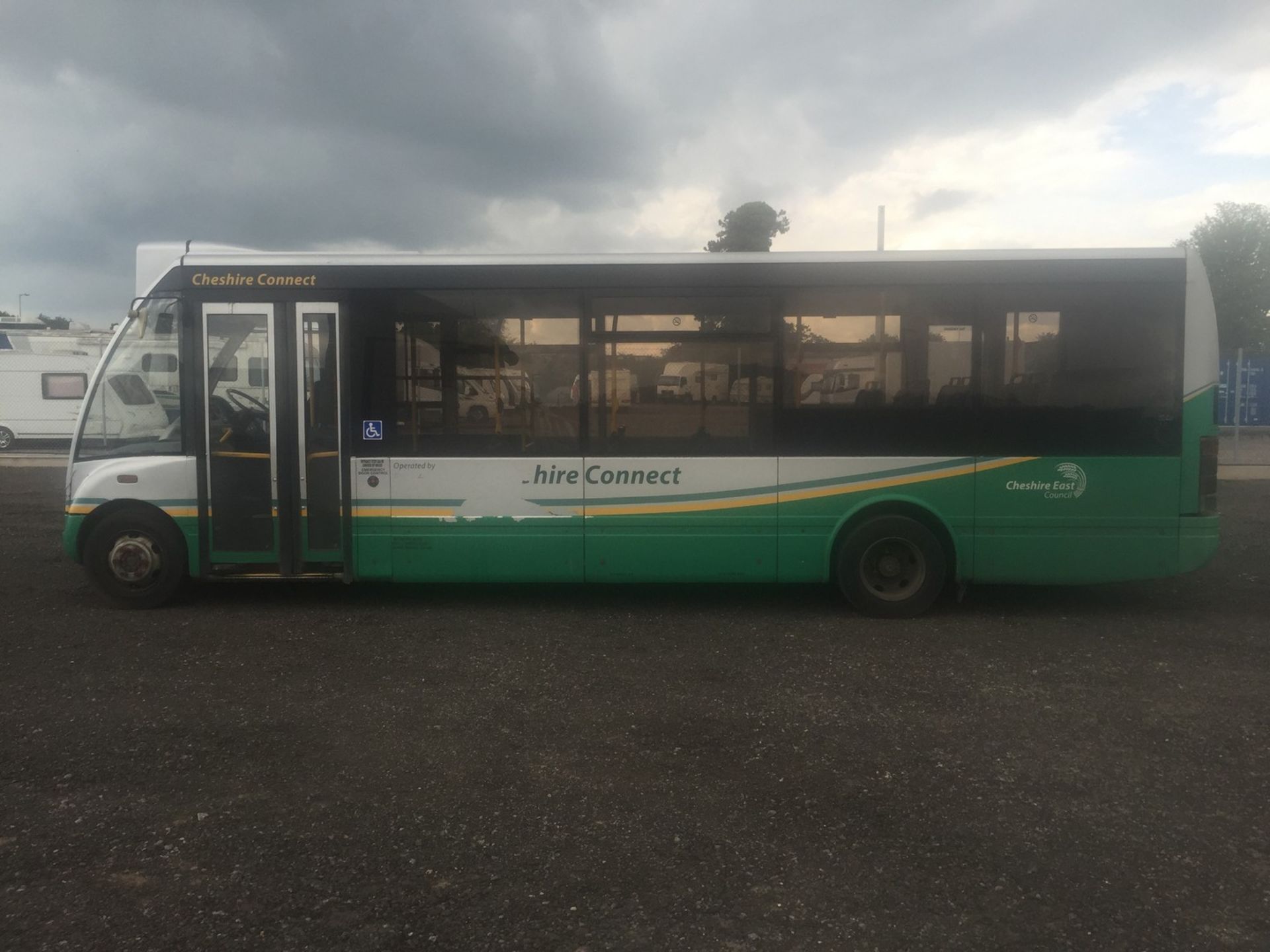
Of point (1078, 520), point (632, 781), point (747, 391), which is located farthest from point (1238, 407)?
point (632, 781)

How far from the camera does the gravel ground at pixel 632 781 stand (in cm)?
329

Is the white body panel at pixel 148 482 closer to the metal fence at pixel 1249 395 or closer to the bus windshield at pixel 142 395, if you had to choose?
the bus windshield at pixel 142 395

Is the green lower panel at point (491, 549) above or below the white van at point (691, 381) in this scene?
below

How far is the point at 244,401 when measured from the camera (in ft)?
25.9

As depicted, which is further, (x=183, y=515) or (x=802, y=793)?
(x=183, y=515)

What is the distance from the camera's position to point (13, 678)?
603 cm

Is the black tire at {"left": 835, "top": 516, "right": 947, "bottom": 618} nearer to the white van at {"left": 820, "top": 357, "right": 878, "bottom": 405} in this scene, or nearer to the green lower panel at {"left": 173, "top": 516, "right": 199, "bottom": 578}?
the white van at {"left": 820, "top": 357, "right": 878, "bottom": 405}

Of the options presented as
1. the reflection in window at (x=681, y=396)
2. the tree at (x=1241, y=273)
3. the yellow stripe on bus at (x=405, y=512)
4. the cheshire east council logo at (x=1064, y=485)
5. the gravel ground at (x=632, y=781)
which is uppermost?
the tree at (x=1241, y=273)

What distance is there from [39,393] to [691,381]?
87.9 feet

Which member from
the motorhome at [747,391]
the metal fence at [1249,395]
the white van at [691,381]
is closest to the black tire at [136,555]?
the white van at [691,381]

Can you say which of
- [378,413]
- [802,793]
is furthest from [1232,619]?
[378,413]

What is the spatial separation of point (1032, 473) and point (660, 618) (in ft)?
10.6

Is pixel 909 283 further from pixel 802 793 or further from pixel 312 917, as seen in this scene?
pixel 312 917

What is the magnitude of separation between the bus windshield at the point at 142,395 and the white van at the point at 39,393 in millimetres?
22352
